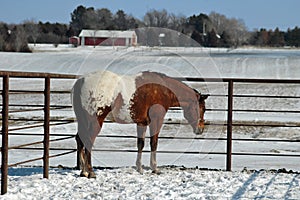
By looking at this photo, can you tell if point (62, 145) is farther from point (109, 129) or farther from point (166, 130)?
point (166, 130)

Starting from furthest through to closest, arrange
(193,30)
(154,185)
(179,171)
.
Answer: (193,30) → (179,171) → (154,185)

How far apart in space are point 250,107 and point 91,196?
11624mm

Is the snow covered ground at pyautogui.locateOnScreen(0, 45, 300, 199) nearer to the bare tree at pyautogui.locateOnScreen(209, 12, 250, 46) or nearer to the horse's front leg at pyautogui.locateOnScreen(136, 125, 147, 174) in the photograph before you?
the horse's front leg at pyautogui.locateOnScreen(136, 125, 147, 174)

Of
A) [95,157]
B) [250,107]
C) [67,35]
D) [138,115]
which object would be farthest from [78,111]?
[67,35]

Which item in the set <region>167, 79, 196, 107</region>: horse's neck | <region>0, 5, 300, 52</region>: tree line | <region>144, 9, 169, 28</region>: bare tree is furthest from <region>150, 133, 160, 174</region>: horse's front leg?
<region>0, 5, 300, 52</region>: tree line

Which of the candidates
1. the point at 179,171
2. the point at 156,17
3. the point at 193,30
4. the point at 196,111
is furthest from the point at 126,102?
the point at 193,30

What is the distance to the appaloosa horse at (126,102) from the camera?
18.1 ft

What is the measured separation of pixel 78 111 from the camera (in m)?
5.66

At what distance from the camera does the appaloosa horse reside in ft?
18.1

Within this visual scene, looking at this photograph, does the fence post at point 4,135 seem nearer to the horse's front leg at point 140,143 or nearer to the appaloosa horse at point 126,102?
the appaloosa horse at point 126,102

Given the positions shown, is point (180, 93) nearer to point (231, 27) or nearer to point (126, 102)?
point (126, 102)

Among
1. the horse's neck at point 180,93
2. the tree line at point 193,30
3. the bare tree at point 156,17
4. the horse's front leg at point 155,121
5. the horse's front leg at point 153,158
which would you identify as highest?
the tree line at point 193,30

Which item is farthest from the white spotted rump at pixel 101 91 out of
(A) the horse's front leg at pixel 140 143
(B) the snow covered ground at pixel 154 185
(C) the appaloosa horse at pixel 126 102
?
(B) the snow covered ground at pixel 154 185

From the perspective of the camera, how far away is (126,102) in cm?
572
